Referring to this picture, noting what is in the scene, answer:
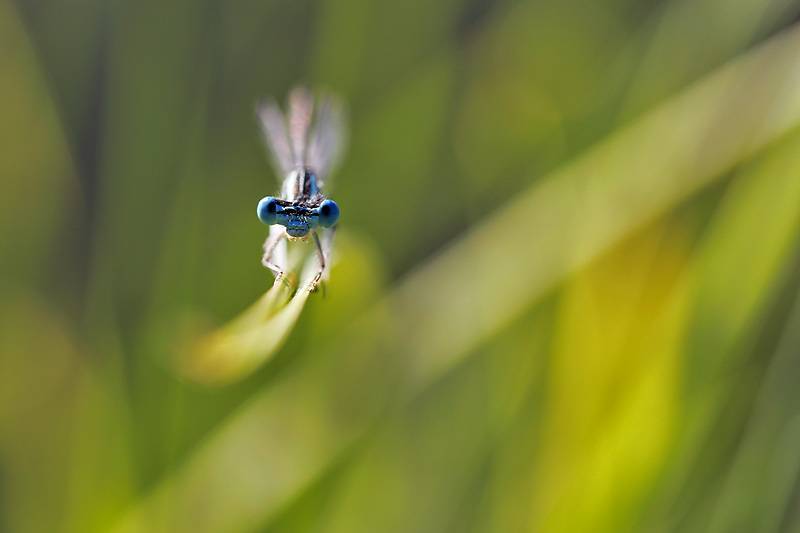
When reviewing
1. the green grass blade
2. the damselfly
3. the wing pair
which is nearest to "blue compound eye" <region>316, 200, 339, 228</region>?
the damselfly

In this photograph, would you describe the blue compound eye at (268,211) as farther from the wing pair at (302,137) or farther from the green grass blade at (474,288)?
the green grass blade at (474,288)

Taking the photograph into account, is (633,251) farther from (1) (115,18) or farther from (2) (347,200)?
(1) (115,18)

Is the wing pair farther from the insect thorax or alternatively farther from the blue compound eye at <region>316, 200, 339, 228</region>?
the blue compound eye at <region>316, 200, 339, 228</region>

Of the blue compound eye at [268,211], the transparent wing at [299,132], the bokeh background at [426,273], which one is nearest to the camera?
the blue compound eye at [268,211]

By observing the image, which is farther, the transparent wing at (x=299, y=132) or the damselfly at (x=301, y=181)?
the transparent wing at (x=299, y=132)

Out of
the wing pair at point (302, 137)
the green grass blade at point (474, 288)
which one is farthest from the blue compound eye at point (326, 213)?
the green grass blade at point (474, 288)

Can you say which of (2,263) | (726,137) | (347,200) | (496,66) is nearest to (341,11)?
→ (347,200)

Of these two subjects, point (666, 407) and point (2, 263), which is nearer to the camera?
point (666, 407)

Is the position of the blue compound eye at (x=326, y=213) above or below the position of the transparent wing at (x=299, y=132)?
below
